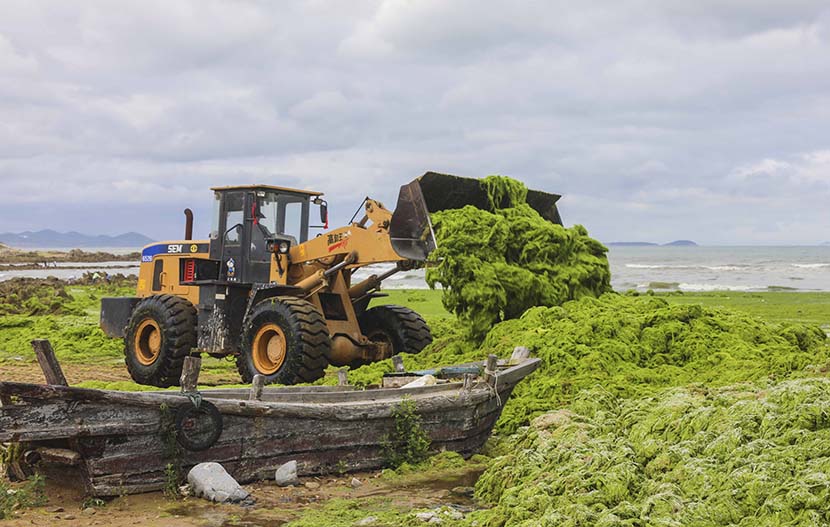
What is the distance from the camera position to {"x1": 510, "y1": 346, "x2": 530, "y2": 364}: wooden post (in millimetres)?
10141

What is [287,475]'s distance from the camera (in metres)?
7.11

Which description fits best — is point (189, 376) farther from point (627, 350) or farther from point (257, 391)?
point (627, 350)

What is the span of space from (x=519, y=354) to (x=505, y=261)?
90.1 inches

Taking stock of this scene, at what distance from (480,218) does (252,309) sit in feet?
11.1

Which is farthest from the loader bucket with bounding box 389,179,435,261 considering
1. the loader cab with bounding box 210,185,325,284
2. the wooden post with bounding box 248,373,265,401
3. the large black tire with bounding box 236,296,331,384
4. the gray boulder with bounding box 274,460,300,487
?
the gray boulder with bounding box 274,460,300,487

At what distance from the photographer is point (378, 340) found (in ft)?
42.1

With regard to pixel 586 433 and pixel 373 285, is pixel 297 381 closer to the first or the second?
pixel 373 285

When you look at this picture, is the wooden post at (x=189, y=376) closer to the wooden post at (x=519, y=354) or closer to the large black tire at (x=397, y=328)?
the wooden post at (x=519, y=354)

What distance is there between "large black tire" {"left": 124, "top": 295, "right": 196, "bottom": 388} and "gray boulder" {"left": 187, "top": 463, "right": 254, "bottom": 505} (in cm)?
598

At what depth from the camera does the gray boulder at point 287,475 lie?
7.09 m

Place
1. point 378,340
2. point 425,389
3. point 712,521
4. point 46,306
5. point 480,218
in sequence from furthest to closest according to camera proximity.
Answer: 1. point 46,306
2. point 378,340
3. point 480,218
4. point 425,389
5. point 712,521

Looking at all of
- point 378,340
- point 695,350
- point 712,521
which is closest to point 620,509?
point 712,521

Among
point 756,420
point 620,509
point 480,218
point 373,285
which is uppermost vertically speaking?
point 480,218

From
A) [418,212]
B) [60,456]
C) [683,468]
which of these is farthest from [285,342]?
[683,468]
